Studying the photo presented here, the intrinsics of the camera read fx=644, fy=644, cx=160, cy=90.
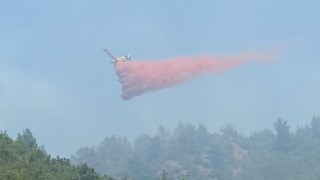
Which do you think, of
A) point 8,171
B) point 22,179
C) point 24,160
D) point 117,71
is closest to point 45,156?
point 24,160

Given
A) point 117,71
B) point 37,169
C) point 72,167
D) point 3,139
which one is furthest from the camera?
point 3,139

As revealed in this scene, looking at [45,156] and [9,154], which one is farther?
[45,156]

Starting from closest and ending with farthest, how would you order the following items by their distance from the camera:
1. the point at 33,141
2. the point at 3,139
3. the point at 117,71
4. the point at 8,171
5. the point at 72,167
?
1. the point at 8,171
2. the point at 117,71
3. the point at 72,167
4. the point at 3,139
5. the point at 33,141

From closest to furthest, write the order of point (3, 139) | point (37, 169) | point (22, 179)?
point (22, 179)
point (37, 169)
point (3, 139)

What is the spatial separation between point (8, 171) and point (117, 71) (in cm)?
1887

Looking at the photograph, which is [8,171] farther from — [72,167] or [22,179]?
[72,167]

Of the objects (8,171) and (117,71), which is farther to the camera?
(117,71)

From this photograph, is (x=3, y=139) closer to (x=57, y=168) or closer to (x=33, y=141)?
(x=57, y=168)

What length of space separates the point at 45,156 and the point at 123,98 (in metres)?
20.7

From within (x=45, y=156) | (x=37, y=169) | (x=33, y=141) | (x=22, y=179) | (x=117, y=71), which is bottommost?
(x=22, y=179)

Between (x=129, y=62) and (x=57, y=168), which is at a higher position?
(x=129, y=62)

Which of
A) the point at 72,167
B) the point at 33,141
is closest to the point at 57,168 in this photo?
the point at 72,167

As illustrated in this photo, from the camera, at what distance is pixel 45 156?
85.6 m

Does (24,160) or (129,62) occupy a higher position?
(129,62)
